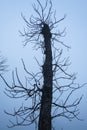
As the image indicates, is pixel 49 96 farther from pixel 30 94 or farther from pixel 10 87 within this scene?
pixel 10 87

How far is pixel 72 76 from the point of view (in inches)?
201

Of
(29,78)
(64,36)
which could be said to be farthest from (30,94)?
(64,36)

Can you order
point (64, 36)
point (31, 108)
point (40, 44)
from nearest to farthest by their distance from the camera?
point (31, 108) < point (40, 44) < point (64, 36)

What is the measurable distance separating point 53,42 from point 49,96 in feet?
5.71

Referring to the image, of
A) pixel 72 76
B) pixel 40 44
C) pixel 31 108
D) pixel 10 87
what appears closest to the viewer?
pixel 10 87

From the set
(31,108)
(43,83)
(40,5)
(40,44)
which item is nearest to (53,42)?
(40,44)

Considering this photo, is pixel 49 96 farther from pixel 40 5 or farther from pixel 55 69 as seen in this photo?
pixel 40 5

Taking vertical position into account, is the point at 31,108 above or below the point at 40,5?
below

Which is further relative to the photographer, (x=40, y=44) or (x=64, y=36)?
(x=64, y=36)

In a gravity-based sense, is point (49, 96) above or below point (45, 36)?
below

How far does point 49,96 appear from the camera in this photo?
442cm

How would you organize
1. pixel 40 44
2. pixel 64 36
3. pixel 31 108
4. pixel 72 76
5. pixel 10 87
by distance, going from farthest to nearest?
pixel 64 36 < pixel 40 44 < pixel 72 76 < pixel 31 108 < pixel 10 87

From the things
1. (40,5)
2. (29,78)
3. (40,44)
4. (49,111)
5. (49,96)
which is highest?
(40,5)

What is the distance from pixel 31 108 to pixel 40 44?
1653 mm
